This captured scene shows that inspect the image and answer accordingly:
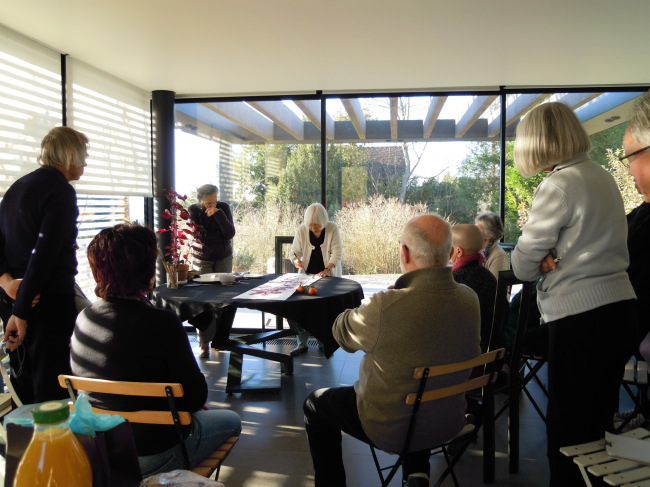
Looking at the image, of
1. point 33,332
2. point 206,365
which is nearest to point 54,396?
point 33,332

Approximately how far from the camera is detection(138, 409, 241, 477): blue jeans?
5.63ft

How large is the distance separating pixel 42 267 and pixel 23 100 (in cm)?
234

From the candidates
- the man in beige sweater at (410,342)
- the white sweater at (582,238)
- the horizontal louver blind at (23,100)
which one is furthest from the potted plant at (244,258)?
the white sweater at (582,238)

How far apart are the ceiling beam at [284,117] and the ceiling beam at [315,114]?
0.13 meters

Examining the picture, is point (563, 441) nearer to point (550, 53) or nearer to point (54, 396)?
point (54, 396)

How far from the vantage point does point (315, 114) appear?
5812 millimetres

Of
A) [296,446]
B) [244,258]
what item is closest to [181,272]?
[296,446]

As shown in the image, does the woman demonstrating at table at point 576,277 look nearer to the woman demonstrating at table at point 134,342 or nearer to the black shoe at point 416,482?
the black shoe at point 416,482

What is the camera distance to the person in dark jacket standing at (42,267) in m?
2.31

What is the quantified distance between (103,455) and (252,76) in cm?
473

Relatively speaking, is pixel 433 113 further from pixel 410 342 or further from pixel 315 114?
pixel 410 342

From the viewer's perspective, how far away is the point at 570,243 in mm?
1827

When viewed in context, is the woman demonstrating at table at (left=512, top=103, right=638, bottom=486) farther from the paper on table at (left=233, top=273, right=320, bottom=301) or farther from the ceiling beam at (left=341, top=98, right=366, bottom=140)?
the ceiling beam at (left=341, top=98, right=366, bottom=140)

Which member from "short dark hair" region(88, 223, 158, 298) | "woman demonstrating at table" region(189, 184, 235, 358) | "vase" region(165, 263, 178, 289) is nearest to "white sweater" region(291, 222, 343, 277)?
"woman demonstrating at table" region(189, 184, 235, 358)
